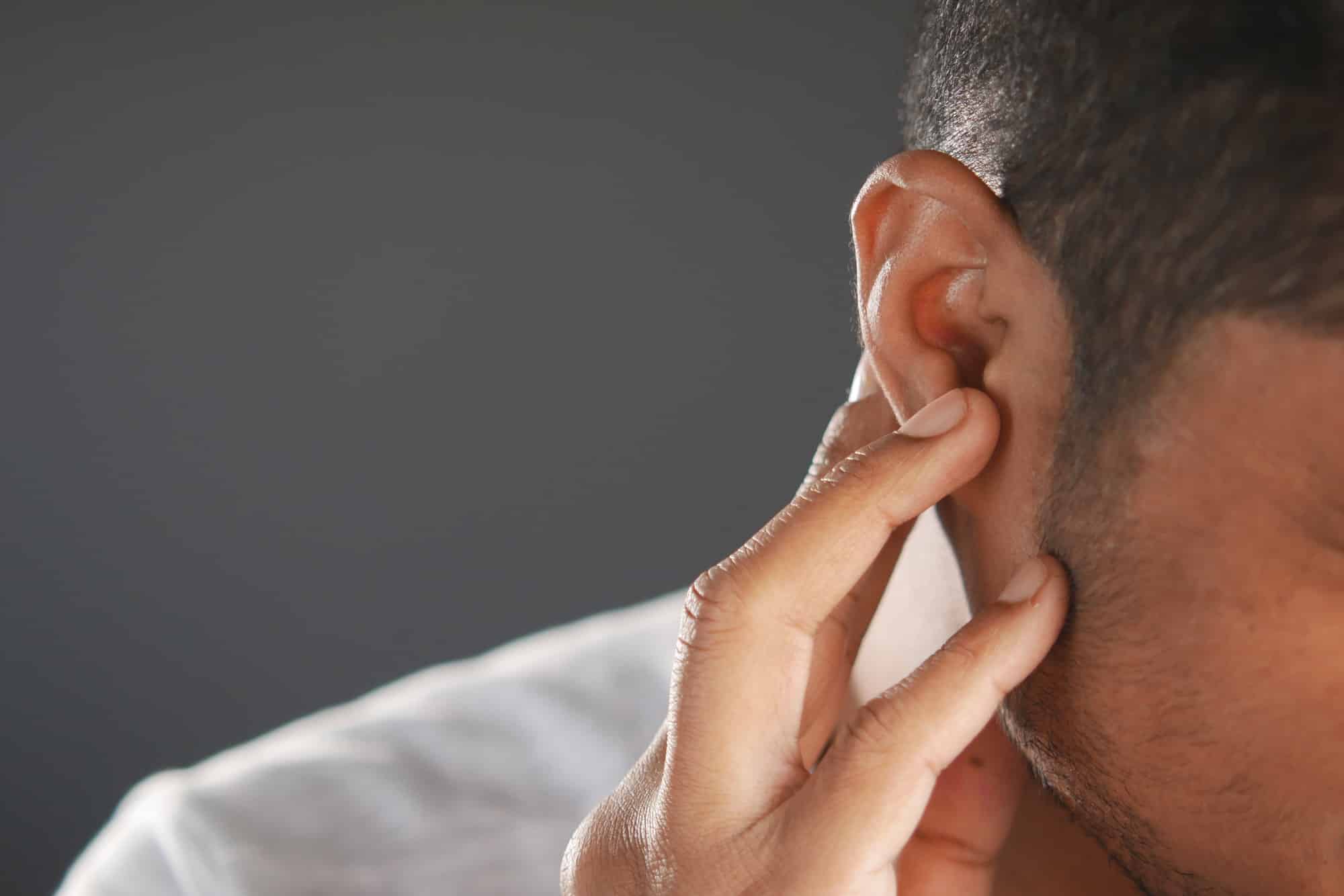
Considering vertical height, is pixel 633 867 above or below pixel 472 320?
below

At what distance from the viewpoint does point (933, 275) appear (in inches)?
33.9

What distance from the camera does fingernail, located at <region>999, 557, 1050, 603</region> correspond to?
816 mm

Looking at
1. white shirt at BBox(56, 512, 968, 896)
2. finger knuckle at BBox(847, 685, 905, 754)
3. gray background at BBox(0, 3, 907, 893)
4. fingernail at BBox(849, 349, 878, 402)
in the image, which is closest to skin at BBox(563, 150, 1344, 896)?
finger knuckle at BBox(847, 685, 905, 754)

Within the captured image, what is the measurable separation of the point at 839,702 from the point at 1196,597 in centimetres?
34

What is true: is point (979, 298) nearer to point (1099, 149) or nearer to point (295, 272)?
point (1099, 149)

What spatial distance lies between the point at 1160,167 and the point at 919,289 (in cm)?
19

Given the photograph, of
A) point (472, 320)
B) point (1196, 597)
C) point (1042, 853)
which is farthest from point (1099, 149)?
point (472, 320)

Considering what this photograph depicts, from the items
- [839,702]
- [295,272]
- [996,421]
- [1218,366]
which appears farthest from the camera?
[295,272]

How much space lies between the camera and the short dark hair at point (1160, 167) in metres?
0.66

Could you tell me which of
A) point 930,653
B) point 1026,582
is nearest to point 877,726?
point 1026,582

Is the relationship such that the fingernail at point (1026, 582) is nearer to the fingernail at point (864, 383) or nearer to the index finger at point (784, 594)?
the index finger at point (784, 594)

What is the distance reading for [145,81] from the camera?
197 centimetres

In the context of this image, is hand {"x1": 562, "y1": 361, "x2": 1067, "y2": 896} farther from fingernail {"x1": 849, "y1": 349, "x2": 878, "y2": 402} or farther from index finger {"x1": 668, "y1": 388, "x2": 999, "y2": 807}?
fingernail {"x1": 849, "y1": 349, "x2": 878, "y2": 402}

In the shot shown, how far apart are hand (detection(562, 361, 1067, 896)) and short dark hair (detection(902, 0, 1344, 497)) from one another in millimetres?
88
